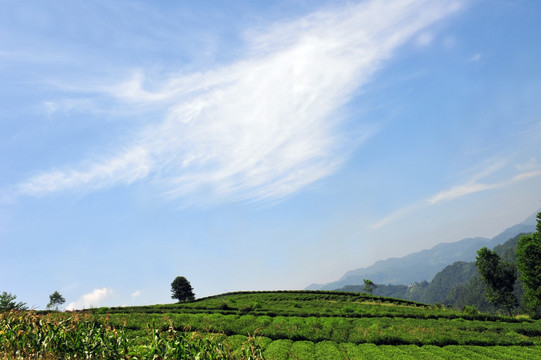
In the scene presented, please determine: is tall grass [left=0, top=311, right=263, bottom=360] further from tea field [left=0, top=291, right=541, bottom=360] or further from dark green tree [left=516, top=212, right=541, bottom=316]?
dark green tree [left=516, top=212, right=541, bottom=316]

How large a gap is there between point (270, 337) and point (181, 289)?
6653 centimetres

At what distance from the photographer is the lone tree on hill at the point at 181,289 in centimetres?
9125

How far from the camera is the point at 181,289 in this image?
91750 mm

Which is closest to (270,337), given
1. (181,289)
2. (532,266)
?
(532,266)

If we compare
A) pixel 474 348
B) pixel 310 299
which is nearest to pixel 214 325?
pixel 474 348

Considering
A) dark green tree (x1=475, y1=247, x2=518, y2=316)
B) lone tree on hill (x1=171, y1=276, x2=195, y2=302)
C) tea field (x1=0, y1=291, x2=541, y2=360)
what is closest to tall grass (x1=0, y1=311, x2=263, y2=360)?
tea field (x1=0, y1=291, x2=541, y2=360)

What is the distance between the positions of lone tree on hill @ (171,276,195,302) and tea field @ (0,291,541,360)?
169 feet

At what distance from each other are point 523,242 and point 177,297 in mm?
85654

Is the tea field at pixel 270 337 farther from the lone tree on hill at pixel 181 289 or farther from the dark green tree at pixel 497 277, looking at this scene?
the lone tree on hill at pixel 181 289

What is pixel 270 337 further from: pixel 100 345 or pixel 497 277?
pixel 497 277

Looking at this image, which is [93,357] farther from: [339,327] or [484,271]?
[484,271]

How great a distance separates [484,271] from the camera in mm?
74562

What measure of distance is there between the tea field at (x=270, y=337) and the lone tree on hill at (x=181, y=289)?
5144cm

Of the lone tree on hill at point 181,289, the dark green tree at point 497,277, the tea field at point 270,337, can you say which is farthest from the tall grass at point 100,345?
the dark green tree at point 497,277
